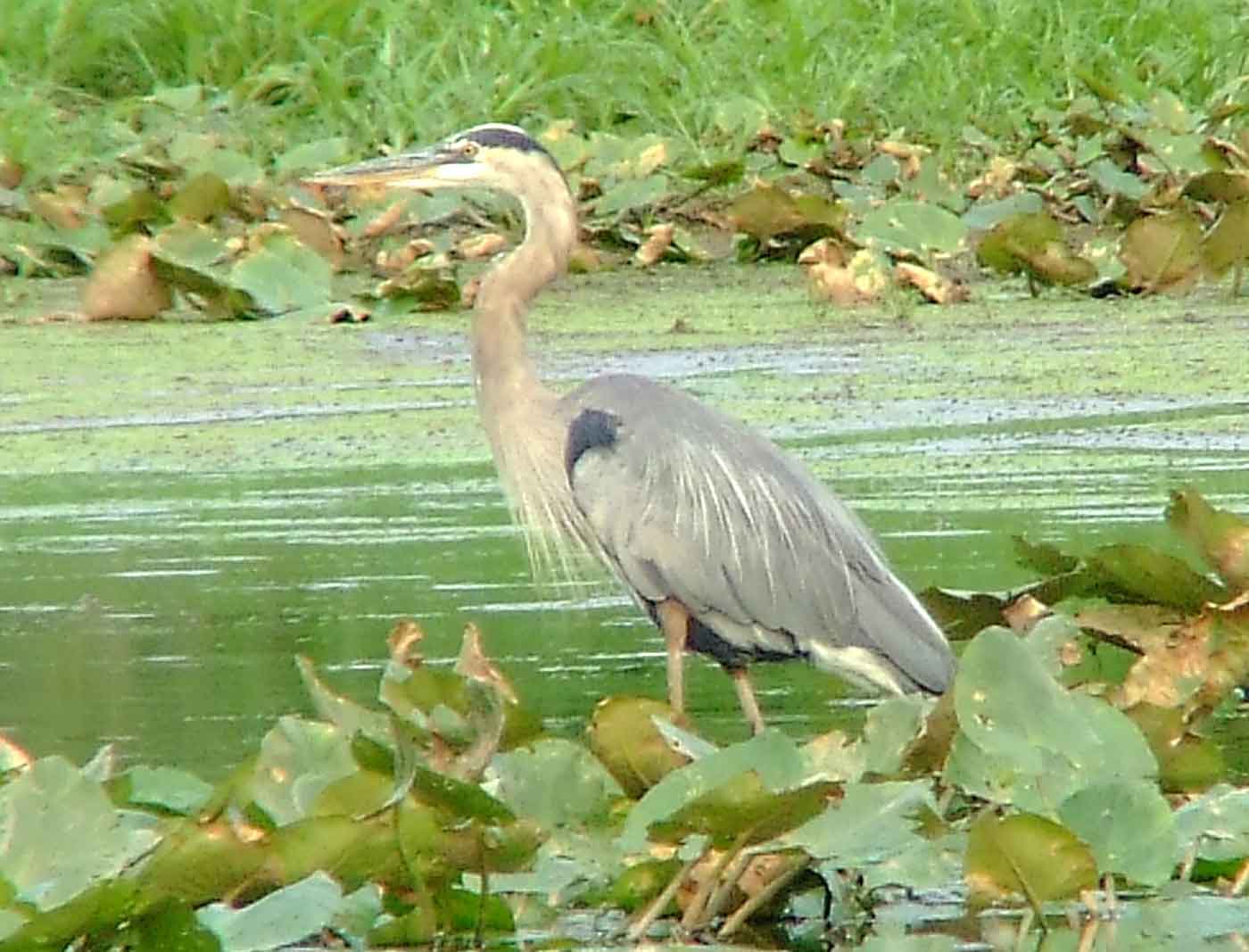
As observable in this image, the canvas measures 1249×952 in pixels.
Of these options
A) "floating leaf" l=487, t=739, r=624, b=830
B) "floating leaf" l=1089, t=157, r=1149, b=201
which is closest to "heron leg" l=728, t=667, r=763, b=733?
"floating leaf" l=487, t=739, r=624, b=830

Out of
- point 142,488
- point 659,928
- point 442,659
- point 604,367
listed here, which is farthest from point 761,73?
point 659,928

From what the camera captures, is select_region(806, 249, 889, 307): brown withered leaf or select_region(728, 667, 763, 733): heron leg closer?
select_region(728, 667, 763, 733): heron leg

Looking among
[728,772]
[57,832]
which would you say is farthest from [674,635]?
[57,832]

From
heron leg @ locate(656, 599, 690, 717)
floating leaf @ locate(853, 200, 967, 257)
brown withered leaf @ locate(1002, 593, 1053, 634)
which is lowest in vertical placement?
floating leaf @ locate(853, 200, 967, 257)

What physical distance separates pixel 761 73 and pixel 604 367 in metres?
3.94

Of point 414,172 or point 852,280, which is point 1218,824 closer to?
point 414,172

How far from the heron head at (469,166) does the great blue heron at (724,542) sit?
2.08ft

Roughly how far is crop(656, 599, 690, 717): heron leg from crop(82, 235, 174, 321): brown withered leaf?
4658 mm

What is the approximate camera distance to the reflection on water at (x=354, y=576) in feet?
19.2

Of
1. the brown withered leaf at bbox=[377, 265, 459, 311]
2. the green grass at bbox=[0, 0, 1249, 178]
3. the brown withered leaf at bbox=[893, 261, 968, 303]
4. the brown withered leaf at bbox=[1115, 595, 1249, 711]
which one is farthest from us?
the green grass at bbox=[0, 0, 1249, 178]

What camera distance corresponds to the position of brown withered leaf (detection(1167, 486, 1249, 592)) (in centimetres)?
496

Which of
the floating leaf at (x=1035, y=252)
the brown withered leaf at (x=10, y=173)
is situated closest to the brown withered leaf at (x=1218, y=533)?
the floating leaf at (x=1035, y=252)

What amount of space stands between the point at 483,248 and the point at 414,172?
177 inches

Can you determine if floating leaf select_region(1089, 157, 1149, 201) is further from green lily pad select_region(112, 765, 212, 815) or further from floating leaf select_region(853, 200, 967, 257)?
green lily pad select_region(112, 765, 212, 815)
